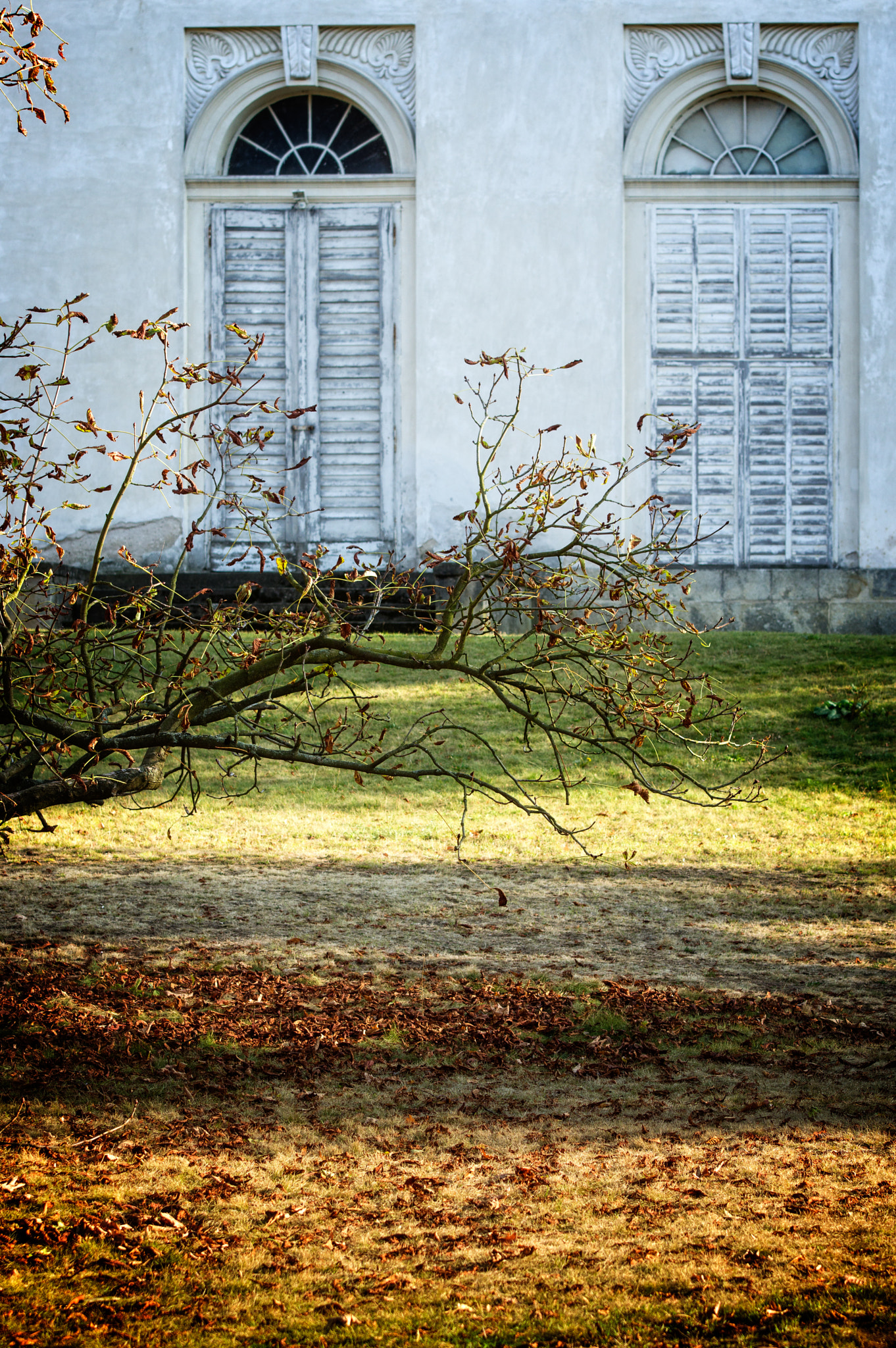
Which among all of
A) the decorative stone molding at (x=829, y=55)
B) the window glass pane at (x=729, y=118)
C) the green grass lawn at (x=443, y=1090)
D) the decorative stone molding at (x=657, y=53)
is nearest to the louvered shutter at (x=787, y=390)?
the window glass pane at (x=729, y=118)

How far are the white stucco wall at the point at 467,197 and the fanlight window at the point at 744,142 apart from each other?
61 cm

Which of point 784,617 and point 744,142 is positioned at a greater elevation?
point 744,142

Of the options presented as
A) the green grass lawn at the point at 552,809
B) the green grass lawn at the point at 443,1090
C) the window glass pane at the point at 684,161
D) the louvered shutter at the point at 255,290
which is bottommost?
the green grass lawn at the point at 443,1090

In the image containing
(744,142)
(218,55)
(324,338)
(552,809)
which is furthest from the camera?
(324,338)

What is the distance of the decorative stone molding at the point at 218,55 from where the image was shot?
40.3 feet

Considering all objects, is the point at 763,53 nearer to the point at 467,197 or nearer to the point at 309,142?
the point at 467,197

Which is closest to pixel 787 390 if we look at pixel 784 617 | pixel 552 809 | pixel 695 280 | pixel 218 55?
pixel 695 280

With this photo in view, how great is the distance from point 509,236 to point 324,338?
2.12 meters

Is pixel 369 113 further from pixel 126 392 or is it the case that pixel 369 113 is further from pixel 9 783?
pixel 9 783

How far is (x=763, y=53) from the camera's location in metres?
12.2

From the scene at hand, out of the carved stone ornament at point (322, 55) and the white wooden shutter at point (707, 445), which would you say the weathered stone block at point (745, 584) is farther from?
the carved stone ornament at point (322, 55)

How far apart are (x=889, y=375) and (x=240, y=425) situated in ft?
21.3

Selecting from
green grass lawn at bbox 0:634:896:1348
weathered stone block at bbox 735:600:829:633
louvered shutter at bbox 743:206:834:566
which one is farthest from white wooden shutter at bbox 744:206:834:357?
green grass lawn at bbox 0:634:896:1348

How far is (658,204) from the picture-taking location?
12352 millimetres
